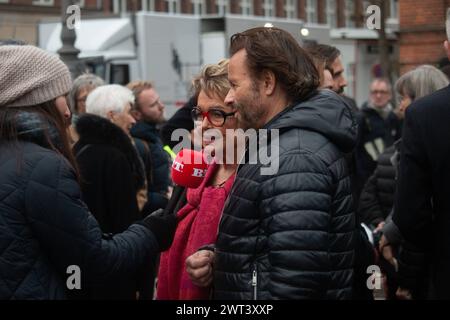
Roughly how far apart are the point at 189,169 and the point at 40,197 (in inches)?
39.1

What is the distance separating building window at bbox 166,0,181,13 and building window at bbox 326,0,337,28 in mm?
14018

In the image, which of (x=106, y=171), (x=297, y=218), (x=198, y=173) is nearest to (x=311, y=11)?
(x=106, y=171)

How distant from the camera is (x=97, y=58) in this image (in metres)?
21.2

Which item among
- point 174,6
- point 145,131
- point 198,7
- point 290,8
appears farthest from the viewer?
point 290,8

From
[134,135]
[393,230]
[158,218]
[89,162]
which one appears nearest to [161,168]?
[134,135]

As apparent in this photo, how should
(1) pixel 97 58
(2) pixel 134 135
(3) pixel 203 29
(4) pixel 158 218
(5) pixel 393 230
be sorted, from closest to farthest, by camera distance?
(4) pixel 158 218 < (5) pixel 393 230 < (2) pixel 134 135 < (1) pixel 97 58 < (3) pixel 203 29

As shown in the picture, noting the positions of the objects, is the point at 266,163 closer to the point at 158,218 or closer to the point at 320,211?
the point at 320,211

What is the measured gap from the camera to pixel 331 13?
60.1 metres

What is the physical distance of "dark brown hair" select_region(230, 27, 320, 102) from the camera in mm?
3260

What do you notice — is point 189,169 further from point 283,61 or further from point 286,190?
point 286,190

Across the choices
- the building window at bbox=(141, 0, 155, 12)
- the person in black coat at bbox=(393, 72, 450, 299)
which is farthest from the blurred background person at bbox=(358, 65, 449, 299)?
the building window at bbox=(141, 0, 155, 12)

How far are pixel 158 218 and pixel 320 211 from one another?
38.2 inches

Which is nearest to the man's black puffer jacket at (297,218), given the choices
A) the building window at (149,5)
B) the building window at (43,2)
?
the building window at (43,2)

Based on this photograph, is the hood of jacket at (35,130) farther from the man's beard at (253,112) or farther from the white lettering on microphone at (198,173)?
the white lettering on microphone at (198,173)
